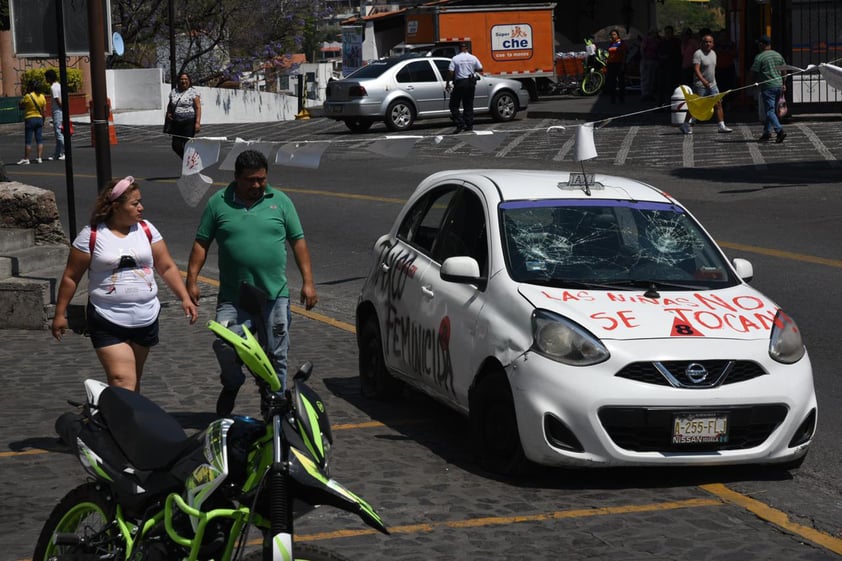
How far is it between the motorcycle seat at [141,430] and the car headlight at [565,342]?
2808 millimetres

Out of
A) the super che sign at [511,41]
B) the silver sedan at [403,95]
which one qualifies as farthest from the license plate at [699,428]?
the super che sign at [511,41]

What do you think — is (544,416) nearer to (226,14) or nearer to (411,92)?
(411,92)

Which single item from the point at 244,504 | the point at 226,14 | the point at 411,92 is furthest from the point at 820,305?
the point at 226,14

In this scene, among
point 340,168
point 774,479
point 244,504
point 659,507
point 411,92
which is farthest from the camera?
point 411,92

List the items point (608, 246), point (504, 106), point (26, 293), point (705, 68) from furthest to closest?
point (504, 106) < point (705, 68) < point (26, 293) < point (608, 246)

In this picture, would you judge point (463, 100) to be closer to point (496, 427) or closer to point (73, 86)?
point (73, 86)

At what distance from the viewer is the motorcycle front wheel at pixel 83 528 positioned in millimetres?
4891

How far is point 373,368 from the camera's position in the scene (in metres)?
9.47

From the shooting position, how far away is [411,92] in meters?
32.0

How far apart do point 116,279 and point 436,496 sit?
7.19 ft

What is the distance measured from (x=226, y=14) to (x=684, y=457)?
140 feet

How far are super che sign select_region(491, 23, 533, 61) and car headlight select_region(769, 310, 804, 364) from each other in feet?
115

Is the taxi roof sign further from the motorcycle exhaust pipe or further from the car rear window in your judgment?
the car rear window

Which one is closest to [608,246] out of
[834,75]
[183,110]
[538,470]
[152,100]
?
[538,470]
